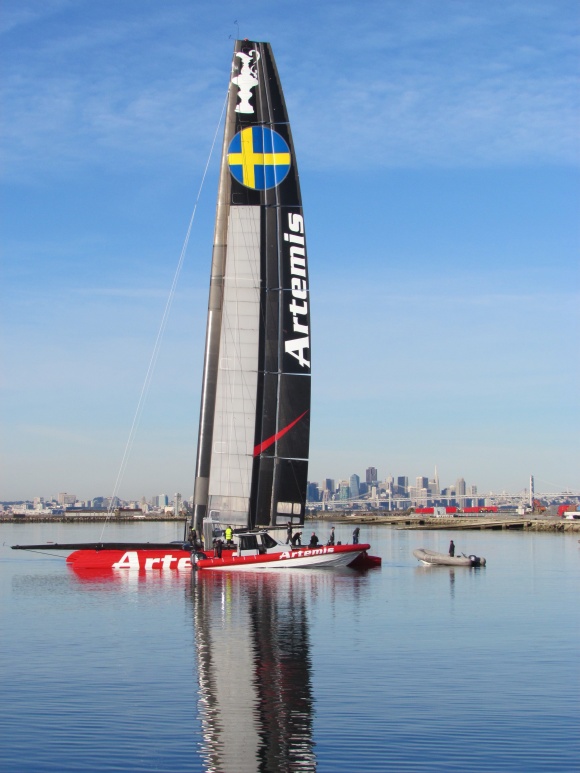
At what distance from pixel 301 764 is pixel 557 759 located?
3477 mm

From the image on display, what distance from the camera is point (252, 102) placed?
4381 centimetres

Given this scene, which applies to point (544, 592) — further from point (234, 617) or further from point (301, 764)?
point (301, 764)

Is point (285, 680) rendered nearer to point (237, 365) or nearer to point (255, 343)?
point (237, 365)

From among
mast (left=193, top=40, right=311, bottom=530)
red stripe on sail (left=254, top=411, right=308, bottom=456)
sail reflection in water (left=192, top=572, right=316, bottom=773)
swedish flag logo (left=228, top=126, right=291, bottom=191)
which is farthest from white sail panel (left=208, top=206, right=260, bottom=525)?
sail reflection in water (left=192, top=572, right=316, bottom=773)

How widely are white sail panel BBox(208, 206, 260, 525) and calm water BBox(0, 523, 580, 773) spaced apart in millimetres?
7409

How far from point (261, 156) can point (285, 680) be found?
2879cm

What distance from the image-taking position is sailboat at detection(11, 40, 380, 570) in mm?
42125

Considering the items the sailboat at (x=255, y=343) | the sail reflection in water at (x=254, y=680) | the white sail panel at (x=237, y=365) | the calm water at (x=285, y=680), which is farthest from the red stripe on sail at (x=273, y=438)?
the sail reflection in water at (x=254, y=680)

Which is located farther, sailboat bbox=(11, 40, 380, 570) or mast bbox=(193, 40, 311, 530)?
mast bbox=(193, 40, 311, 530)

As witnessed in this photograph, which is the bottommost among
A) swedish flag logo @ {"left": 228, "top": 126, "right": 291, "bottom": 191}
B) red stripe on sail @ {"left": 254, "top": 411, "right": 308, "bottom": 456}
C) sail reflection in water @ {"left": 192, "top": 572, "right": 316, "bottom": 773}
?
sail reflection in water @ {"left": 192, "top": 572, "right": 316, "bottom": 773}

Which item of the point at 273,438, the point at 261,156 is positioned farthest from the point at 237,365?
the point at 261,156

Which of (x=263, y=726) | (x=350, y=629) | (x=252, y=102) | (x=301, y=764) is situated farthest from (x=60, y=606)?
(x=252, y=102)

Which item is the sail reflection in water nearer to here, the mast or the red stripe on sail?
the mast

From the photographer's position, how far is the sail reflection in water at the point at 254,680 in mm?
14156
